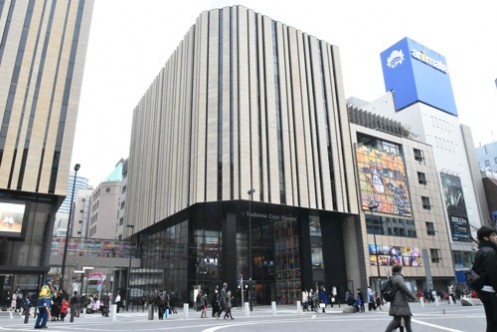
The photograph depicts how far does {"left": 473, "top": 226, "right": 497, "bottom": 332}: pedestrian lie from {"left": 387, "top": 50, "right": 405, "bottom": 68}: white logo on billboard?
237ft

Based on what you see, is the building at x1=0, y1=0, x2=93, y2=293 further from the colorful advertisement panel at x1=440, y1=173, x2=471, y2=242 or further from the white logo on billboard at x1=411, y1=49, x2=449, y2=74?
the white logo on billboard at x1=411, y1=49, x2=449, y2=74

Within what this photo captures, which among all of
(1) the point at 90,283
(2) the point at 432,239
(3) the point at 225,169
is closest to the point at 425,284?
(2) the point at 432,239

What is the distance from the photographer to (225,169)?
42.9 meters

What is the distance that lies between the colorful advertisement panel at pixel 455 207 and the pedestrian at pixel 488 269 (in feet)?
207

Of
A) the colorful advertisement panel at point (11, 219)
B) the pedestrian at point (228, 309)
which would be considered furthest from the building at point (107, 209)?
the pedestrian at point (228, 309)

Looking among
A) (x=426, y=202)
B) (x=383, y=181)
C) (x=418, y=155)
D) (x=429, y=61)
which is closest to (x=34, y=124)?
(x=383, y=181)

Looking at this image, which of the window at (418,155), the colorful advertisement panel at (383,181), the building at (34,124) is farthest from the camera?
the window at (418,155)

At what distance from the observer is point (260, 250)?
49594 mm

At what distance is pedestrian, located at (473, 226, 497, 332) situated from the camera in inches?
206

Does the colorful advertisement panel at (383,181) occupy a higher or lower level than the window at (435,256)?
higher

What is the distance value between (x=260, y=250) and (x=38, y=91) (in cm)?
3111

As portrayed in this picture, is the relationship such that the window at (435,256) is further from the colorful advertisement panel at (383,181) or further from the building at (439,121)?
the colorful advertisement panel at (383,181)

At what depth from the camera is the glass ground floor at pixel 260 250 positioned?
45500 millimetres

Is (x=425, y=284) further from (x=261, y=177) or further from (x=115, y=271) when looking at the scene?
(x=115, y=271)
